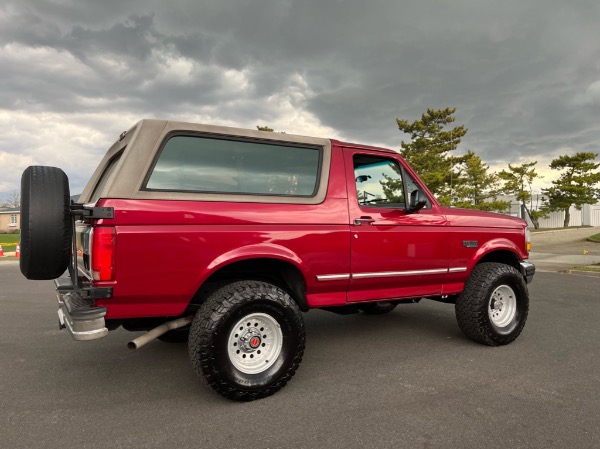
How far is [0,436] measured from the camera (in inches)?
98.3

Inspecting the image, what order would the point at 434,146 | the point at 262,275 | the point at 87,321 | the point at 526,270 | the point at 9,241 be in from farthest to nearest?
the point at 9,241 < the point at 434,146 < the point at 526,270 < the point at 262,275 < the point at 87,321

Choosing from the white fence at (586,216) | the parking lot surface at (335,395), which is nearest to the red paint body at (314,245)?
the parking lot surface at (335,395)

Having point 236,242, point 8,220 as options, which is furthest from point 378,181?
point 8,220

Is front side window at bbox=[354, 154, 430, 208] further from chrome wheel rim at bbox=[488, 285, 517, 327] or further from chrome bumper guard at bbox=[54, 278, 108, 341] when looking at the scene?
chrome bumper guard at bbox=[54, 278, 108, 341]

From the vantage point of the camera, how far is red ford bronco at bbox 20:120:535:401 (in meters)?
2.68

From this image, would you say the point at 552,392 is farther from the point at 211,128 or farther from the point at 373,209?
the point at 211,128

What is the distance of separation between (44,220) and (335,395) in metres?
2.38

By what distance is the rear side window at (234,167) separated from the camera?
2.97 metres

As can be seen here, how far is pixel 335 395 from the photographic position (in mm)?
3088

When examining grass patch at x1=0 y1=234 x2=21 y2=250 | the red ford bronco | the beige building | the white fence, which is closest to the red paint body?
the red ford bronco

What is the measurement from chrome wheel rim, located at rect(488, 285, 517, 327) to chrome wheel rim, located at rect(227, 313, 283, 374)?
8.39 ft

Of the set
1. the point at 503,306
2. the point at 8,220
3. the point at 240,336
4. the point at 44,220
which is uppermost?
the point at 8,220

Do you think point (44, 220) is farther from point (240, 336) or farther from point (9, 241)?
point (9, 241)

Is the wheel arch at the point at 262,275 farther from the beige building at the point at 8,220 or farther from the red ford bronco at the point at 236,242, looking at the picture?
the beige building at the point at 8,220
